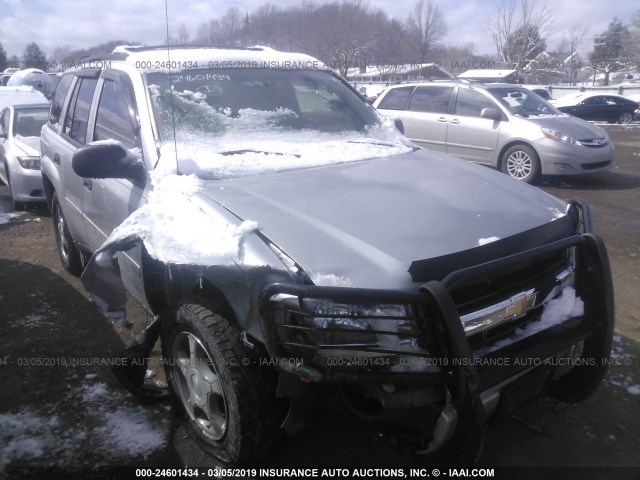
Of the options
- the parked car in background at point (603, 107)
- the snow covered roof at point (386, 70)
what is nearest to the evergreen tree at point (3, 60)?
the snow covered roof at point (386, 70)

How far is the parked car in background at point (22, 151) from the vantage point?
7203mm

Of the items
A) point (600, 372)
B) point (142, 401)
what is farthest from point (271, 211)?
point (600, 372)

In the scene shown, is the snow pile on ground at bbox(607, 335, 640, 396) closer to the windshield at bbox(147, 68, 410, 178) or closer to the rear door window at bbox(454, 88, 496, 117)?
the windshield at bbox(147, 68, 410, 178)

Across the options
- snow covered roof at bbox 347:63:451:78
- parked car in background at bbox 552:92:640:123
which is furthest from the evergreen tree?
parked car in background at bbox 552:92:640:123

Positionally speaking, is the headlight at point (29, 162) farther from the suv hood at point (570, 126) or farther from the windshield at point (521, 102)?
the suv hood at point (570, 126)

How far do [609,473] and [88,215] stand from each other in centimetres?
344

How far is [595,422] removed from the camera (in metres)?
2.86

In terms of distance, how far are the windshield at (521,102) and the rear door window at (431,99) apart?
76 cm

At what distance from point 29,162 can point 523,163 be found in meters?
7.35

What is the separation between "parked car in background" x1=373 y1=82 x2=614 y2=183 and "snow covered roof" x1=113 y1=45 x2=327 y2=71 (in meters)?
5.42

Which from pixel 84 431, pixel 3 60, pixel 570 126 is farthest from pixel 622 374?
pixel 3 60

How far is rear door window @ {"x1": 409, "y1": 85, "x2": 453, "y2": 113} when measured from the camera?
944 cm

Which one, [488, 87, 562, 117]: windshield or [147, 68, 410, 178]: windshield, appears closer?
[147, 68, 410, 178]: windshield

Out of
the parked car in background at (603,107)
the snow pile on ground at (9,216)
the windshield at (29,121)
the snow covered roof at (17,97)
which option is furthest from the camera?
the parked car in background at (603,107)
